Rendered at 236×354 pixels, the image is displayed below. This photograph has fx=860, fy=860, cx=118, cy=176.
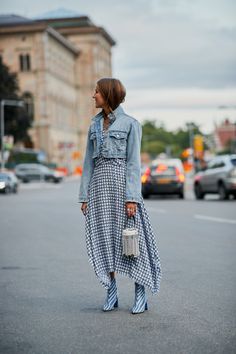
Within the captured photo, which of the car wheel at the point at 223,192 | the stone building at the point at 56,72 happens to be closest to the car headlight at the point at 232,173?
the car wheel at the point at 223,192

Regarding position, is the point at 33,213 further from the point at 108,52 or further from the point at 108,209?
the point at 108,52

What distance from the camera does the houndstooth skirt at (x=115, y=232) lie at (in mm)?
6805

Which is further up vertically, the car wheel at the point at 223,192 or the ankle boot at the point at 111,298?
the car wheel at the point at 223,192

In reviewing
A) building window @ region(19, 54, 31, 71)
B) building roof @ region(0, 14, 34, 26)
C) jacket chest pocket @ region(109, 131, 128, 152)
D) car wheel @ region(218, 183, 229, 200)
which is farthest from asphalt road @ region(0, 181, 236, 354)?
building roof @ region(0, 14, 34, 26)

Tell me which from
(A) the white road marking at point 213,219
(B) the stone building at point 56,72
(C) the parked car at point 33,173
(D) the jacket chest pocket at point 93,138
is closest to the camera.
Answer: (D) the jacket chest pocket at point 93,138

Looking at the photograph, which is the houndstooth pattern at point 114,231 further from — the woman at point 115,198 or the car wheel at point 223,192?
the car wheel at point 223,192

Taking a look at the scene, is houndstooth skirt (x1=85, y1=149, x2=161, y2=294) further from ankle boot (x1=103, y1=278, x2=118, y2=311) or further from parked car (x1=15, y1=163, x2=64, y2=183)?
parked car (x1=15, y1=163, x2=64, y2=183)

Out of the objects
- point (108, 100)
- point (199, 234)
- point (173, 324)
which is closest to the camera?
point (173, 324)

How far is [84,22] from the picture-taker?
124 meters

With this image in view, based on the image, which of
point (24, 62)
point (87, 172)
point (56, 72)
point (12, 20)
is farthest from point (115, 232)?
point (56, 72)

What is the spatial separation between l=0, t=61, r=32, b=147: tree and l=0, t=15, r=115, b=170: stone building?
6783 millimetres

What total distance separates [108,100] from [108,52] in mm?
133535

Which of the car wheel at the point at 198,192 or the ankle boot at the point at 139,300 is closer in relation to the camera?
the ankle boot at the point at 139,300

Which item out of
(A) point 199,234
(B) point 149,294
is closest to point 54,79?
(A) point 199,234
